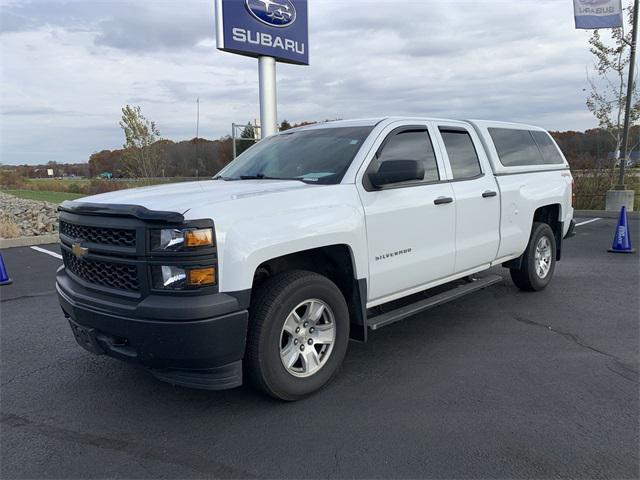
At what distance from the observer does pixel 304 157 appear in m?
4.52

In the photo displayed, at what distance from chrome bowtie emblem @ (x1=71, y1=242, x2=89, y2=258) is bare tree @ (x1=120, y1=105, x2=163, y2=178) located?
17900 millimetres

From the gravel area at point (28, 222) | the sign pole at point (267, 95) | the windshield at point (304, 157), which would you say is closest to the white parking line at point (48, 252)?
the gravel area at point (28, 222)

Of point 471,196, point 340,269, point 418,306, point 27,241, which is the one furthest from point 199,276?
point 27,241

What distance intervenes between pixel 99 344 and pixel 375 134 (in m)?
2.66

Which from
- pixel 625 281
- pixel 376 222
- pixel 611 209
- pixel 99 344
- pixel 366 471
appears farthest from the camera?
pixel 611 209

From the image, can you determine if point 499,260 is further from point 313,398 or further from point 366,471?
point 366,471

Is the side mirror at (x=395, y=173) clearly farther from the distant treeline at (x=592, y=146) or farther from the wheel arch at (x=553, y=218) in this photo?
the distant treeline at (x=592, y=146)

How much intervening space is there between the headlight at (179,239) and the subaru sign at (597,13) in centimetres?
1469

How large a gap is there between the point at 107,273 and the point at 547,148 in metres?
5.80

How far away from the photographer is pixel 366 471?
2801 mm

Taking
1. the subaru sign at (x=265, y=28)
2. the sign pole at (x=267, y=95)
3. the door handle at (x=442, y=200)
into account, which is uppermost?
the subaru sign at (x=265, y=28)

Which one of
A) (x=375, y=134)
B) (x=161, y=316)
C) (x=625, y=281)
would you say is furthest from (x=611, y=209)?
(x=161, y=316)

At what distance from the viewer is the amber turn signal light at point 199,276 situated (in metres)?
3.01

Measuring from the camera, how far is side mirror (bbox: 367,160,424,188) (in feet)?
12.9
